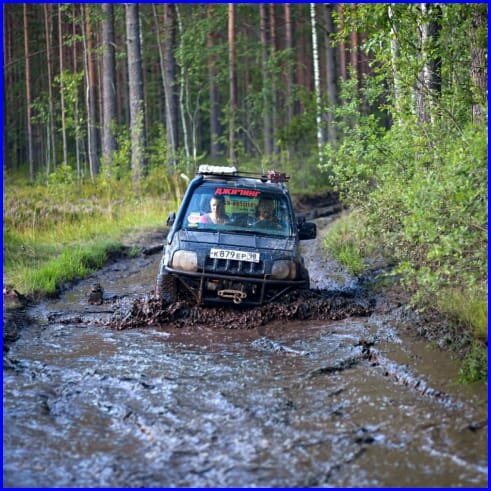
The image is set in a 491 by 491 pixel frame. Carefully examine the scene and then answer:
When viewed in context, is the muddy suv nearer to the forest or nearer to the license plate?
the license plate

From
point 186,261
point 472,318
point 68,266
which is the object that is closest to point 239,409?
point 472,318

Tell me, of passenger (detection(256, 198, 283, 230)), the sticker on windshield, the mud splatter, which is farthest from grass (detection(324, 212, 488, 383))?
the sticker on windshield

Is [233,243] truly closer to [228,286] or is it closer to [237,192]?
[228,286]

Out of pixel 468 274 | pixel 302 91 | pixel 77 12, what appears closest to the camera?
pixel 468 274

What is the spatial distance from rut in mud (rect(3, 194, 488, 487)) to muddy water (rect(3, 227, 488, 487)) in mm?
16

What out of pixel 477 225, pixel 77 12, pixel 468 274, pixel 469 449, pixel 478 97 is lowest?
pixel 469 449

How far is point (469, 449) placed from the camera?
5750 mm

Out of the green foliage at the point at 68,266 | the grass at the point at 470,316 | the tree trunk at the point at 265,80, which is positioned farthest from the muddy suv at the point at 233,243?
the tree trunk at the point at 265,80

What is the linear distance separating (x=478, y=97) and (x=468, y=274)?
9.04 ft

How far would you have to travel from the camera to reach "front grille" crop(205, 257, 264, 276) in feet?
32.4

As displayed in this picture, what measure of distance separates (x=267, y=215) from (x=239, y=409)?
4615 millimetres

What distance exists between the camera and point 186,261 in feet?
32.5

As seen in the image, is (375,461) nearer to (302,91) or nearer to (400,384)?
(400,384)

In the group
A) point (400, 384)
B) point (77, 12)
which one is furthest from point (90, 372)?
point (77, 12)
